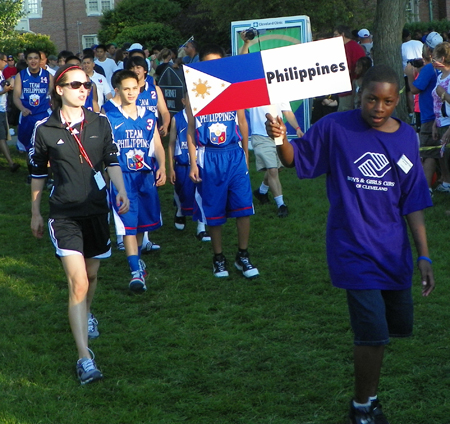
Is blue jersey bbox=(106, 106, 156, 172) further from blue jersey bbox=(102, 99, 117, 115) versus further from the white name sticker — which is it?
the white name sticker

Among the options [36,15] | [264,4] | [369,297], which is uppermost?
[36,15]

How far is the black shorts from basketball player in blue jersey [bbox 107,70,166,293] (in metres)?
1.71

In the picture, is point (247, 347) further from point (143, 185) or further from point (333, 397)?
point (143, 185)

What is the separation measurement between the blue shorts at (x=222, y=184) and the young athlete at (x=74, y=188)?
1.94m

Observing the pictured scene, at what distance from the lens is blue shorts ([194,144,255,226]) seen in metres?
6.86

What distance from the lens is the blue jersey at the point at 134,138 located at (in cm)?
691

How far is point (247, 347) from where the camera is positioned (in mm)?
5371

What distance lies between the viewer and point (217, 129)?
6.81 meters

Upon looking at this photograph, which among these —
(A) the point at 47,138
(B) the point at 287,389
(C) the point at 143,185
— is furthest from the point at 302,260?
(A) the point at 47,138

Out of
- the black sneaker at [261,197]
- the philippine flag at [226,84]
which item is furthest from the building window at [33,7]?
the philippine flag at [226,84]

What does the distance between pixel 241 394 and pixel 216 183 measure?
273 cm

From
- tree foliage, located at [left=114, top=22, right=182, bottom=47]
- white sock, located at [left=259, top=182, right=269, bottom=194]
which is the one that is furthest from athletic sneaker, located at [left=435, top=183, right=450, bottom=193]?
tree foliage, located at [left=114, top=22, right=182, bottom=47]

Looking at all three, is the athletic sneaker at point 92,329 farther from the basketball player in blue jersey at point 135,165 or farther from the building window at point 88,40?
the building window at point 88,40

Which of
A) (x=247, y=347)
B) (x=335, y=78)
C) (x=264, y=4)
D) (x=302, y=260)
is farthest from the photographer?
(x=264, y=4)
